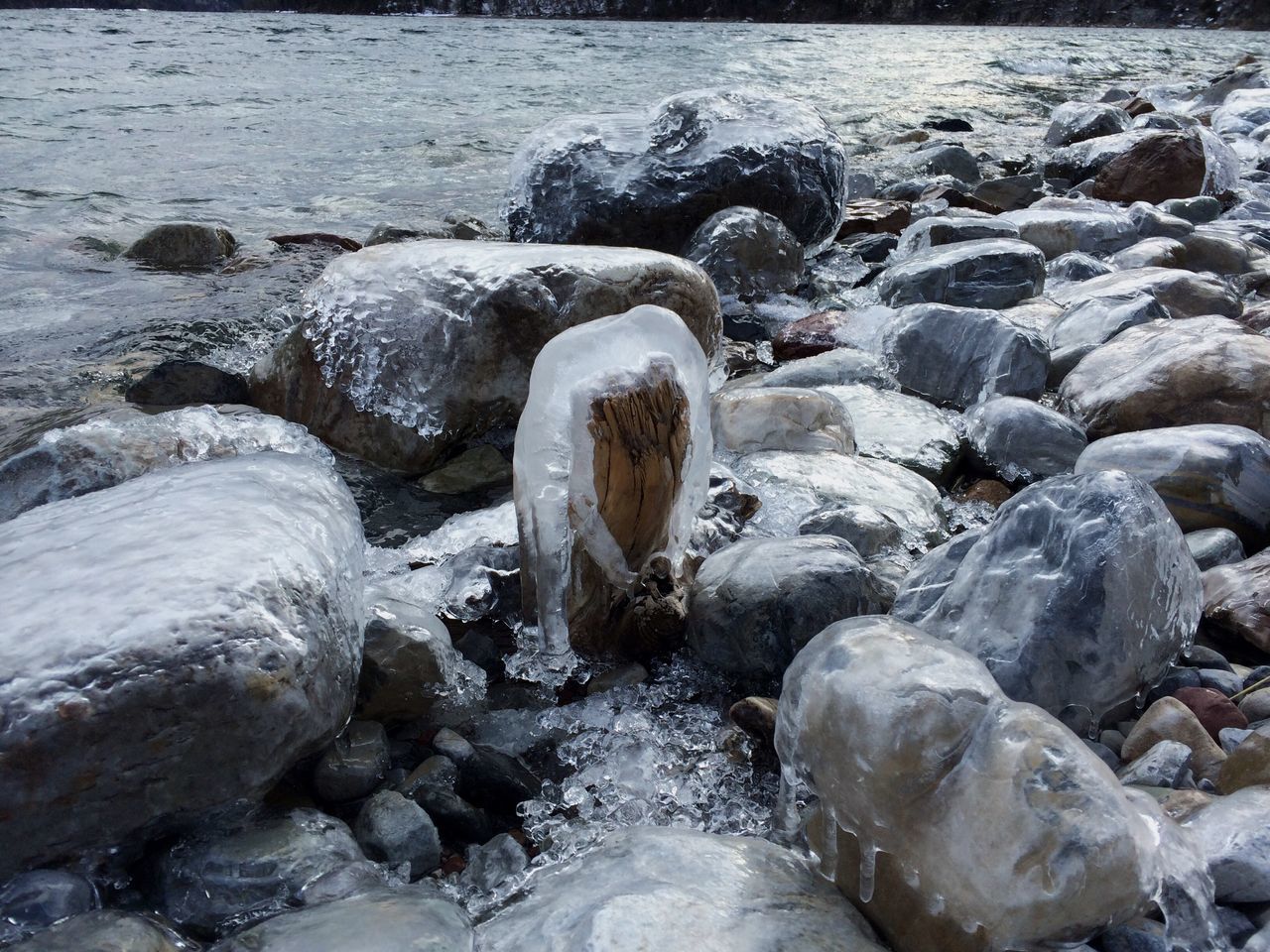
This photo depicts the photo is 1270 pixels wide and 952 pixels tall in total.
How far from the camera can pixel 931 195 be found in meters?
6.43

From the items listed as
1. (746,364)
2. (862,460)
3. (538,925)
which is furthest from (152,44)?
(538,925)

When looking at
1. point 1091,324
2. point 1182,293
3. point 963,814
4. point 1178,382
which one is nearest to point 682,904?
point 963,814

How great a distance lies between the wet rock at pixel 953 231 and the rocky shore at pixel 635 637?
1207mm

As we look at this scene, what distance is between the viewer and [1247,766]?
1.49 m

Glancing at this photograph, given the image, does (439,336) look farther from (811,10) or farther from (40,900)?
(811,10)

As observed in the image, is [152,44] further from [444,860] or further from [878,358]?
[444,860]

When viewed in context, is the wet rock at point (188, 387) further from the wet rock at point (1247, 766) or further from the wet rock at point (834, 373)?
the wet rock at point (1247, 766)

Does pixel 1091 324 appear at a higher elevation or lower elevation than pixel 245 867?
higher

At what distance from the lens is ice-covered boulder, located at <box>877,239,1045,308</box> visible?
4109 mm

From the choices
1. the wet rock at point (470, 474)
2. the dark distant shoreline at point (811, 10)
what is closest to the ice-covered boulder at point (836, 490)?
the wet rock at point (470, 474)

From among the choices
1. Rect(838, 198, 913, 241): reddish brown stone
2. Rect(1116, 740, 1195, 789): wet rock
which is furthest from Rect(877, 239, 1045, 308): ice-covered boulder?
Rect(1116, 740, 1195, 789): wet rock

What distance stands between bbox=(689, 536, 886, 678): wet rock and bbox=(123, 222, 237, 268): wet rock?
161 inches

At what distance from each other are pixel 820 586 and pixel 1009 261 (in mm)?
2694

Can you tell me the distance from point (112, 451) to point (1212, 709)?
2421 millimetres
